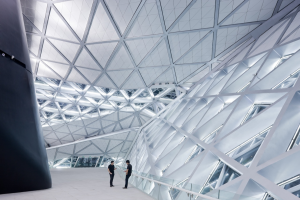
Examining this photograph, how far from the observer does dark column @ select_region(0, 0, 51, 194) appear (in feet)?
26.0

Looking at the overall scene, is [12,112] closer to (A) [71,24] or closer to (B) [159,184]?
(B) [159,184]

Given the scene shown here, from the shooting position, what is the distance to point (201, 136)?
12648 mm

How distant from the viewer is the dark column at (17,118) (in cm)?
793

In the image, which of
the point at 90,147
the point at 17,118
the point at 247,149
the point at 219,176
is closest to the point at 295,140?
the point at 247,149

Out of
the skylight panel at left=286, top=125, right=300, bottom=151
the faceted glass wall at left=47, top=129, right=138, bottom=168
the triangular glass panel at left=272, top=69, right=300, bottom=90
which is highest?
the faceted glass wall at left=47, top=129, right=138, bottom=168

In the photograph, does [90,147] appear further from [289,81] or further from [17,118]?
[289,81]

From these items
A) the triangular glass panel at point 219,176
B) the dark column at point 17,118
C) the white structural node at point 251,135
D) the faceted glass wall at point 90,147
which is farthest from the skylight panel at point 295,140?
the faceted glass wall at point 90,147

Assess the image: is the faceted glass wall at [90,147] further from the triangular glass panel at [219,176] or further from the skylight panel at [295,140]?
the skylight panel at [295,140]

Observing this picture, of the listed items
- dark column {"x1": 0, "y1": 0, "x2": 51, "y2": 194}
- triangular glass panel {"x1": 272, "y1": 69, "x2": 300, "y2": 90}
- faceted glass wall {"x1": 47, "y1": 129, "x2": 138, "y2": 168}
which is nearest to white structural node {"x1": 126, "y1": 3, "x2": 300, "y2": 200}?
triangular glass panel {"x1": 272, "y1": 69, "x2": 300, "y2": 90}

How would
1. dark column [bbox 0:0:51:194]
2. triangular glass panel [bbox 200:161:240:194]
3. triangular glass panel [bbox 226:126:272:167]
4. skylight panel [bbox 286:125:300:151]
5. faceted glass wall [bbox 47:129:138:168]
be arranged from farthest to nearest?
1. faceted glass wall [bbox 47:129:138:168]
2. triangular glass panel [bbox 200:161:240:194]
3. triangular glass panel [bbox 226:126:272:167]
4. dark column [bbox 0:0:51:194]
5. skylight panel [bbox 286:125:300:151]

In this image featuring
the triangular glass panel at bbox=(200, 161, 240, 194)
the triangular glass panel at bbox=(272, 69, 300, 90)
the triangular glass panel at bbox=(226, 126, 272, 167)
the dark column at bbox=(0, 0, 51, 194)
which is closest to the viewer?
the dark column at bbox=(0, 0, 51, 194)

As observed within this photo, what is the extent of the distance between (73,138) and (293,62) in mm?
46895

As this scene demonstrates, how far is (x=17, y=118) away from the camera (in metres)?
8.79

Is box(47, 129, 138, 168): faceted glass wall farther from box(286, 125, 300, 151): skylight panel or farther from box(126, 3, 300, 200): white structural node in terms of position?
box(286, 125, 300, 151): skylight panel
